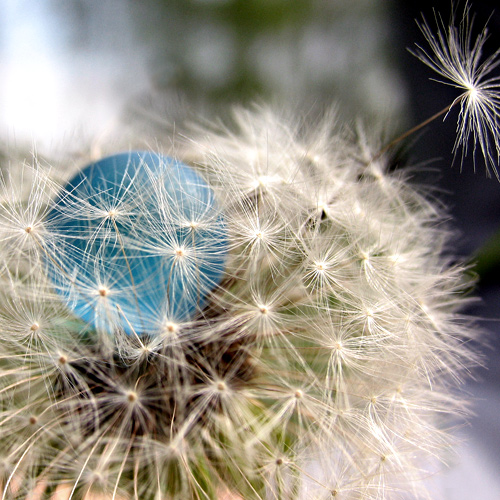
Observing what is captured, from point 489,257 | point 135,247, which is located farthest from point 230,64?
point 135,247

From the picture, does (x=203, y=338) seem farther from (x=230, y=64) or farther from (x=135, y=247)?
(x=230, y=64)

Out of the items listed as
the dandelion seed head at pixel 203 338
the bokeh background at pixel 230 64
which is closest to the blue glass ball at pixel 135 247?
the dandelion seed head at pixel 203 338

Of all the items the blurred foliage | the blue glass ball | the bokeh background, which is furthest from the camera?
the bokeh background

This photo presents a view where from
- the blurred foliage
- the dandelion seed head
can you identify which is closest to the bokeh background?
Answer: the blurred foliage

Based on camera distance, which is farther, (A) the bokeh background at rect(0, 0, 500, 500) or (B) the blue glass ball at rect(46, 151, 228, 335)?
(A) the bokeh background at rect(0, 0, 500, 500)

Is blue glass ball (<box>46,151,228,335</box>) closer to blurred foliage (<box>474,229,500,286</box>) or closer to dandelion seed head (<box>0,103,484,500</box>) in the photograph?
dandelion seed head (<box>0,103,484,500</box>)

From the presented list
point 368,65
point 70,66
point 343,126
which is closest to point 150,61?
point 70,66

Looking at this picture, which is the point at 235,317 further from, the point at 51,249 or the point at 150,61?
the point at 150,61
